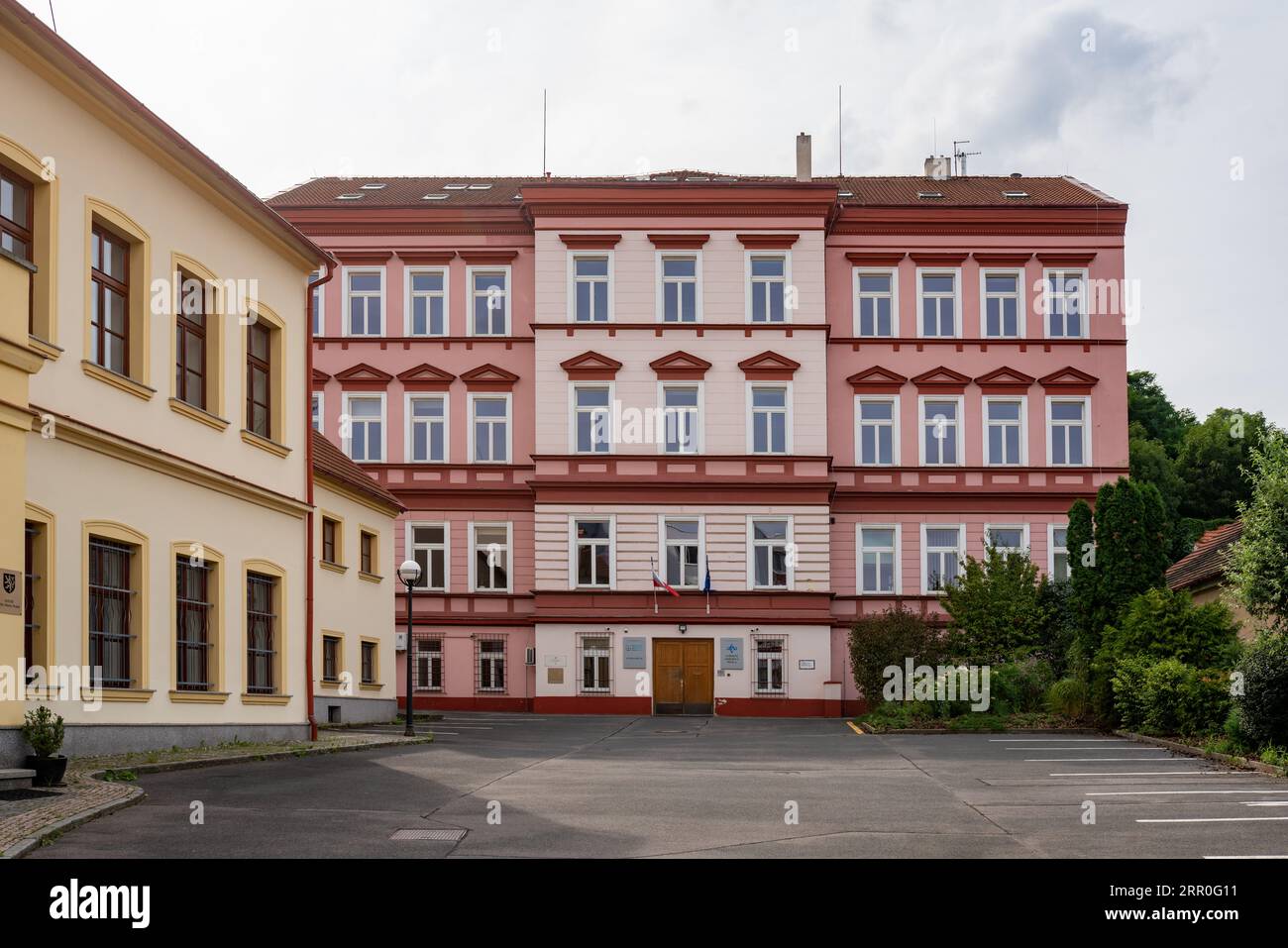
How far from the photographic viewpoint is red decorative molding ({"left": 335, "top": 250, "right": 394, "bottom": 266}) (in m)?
45.3

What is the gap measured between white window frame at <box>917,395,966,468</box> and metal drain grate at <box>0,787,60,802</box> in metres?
34.0

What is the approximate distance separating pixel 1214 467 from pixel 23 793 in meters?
63.7

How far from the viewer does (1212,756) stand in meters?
21.2

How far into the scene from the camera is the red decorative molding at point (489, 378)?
44.7 m

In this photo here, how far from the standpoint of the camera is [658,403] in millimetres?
43719

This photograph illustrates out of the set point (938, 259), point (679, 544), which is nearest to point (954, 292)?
point (938, 259)

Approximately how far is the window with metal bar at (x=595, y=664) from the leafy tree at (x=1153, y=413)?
39834 millimetres

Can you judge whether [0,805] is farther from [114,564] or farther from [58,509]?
[114,564]

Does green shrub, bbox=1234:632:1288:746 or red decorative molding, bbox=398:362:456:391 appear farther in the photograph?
red decorative molding, bbox=398:362:456:391

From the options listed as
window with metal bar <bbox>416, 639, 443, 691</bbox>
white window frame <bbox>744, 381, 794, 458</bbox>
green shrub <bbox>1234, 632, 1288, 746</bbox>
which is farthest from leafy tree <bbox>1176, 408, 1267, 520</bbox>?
green shrub <bbox>1234, 632, 1288, 746</bbox>

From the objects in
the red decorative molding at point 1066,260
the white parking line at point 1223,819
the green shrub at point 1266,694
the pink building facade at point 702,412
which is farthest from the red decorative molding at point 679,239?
the white parking line at point 1223,819

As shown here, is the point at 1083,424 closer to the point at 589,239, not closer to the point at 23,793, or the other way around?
the point at 589,239

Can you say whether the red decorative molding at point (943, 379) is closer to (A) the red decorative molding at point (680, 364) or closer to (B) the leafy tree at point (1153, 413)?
(A) the red decorative molding at point (680, 364)

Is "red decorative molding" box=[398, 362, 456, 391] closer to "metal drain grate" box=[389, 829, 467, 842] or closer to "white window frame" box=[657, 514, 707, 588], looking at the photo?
"white window frame" box=[657, 514, 707, 588]
